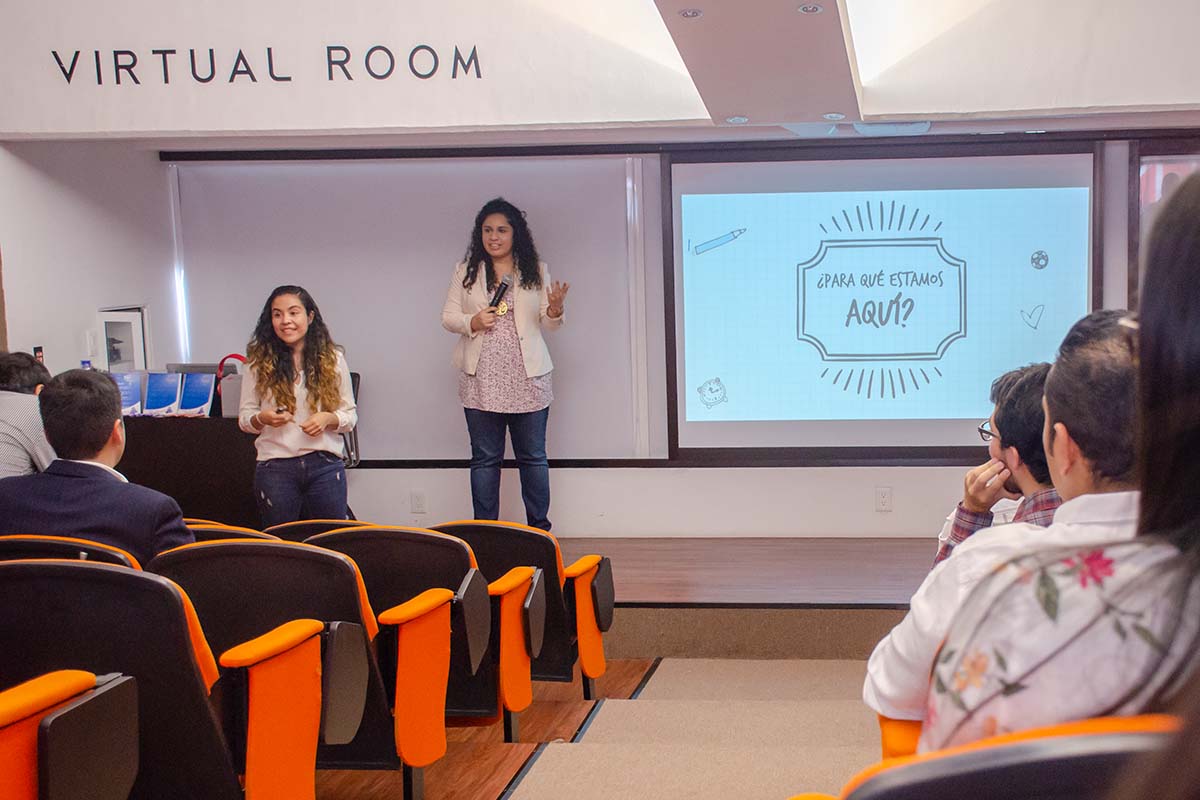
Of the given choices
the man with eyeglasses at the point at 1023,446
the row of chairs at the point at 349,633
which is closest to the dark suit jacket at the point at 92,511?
the row of chairs at the point at 349,633

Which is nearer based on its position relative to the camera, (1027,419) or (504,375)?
(1027,419)

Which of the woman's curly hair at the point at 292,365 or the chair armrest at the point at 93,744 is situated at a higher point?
the woman's curly hair at the point at 292,365

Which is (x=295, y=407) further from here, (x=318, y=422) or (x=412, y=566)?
(x=412, y=566)

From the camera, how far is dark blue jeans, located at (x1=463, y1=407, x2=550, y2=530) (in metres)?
5.84

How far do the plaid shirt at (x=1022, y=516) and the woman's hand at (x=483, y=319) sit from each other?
3423mm

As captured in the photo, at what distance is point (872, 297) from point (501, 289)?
1.99 m

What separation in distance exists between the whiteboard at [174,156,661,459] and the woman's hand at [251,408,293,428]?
6.53 ft

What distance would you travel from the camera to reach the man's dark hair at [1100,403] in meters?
1.41

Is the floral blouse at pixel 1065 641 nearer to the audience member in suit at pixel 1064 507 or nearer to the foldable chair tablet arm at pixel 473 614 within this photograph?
the audience member in suit at pixel 1064 507

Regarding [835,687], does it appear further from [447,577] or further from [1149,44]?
[1149,44]

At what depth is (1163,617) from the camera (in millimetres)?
694

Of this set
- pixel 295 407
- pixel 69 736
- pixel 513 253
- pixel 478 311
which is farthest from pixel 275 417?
pixel 69 736

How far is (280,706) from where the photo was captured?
2.24 m

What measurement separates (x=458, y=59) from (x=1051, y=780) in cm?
454
